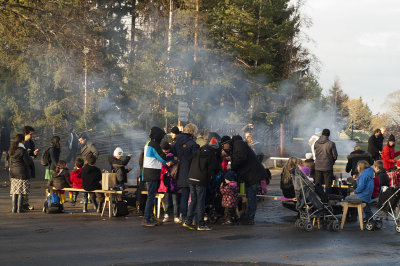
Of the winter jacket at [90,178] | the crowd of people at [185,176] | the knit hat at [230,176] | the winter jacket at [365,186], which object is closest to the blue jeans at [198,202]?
the crowd of people at [185,176]

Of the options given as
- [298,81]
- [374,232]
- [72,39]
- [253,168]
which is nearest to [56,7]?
[72,39]

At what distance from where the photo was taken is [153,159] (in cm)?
1150

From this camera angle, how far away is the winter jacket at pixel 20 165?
1314cm

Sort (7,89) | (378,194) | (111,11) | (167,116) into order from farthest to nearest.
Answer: (111,11)
(167,116)
(7,89)
(378,194)

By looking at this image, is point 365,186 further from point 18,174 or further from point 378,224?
point 18,174

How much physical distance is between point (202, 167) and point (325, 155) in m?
4.44

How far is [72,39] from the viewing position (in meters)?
23.5

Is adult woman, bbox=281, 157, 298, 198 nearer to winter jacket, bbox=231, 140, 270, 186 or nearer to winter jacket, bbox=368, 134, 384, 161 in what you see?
winter jacket, bbox=231, 140, 270, 186

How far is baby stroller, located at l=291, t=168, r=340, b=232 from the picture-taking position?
1126 centimetres

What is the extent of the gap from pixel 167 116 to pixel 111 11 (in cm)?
1099

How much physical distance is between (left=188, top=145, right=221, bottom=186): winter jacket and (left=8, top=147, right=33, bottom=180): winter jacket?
4.13m

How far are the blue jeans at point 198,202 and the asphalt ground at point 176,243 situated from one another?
1.14ft

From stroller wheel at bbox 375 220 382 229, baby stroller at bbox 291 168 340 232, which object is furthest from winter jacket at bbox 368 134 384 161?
baby stroller at bbox 291 168 340 232

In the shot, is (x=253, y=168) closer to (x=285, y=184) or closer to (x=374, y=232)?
(x=285, y=184)
